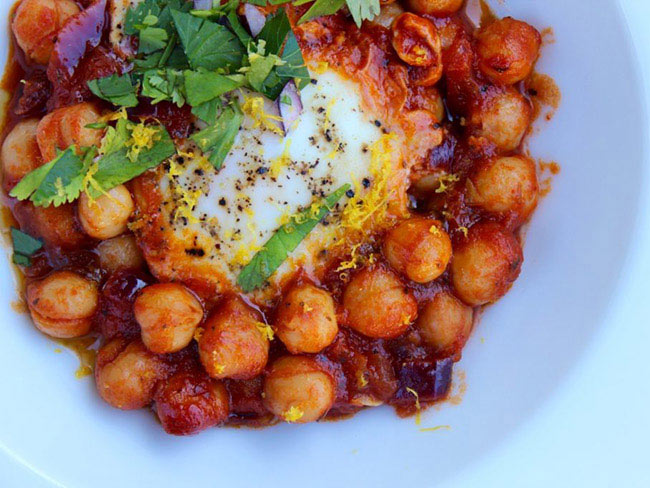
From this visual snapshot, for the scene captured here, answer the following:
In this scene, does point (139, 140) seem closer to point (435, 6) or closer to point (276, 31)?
point (276, 31)

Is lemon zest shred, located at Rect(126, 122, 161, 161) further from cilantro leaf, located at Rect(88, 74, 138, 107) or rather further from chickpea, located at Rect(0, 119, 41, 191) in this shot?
chickpea, located at Rect(0, 119, 41, 191)

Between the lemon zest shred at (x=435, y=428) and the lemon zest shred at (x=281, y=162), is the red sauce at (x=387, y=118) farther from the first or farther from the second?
the lemon zest shred at (x=281, y=162)

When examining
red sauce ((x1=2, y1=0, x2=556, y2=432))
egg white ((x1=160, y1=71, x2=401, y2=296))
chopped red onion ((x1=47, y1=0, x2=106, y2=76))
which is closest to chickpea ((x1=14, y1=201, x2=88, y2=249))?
red sauce ((x1=2, y1=0, x2=556, y2=432))

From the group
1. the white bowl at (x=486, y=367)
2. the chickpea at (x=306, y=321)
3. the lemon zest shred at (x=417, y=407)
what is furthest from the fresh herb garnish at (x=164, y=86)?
the lemon zest shred at (x=417, y=407)

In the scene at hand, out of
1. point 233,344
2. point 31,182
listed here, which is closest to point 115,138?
point 31,182

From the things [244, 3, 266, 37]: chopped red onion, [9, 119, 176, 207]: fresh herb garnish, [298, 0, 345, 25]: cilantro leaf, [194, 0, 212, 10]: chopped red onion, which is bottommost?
[9, 119, 176, 207]: fresh herb garnish

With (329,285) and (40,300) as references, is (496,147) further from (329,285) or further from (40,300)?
(40,300)
